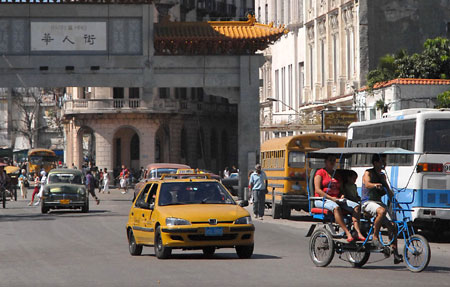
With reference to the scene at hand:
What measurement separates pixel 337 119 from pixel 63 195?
521 inches

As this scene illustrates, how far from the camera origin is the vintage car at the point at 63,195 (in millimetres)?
40000

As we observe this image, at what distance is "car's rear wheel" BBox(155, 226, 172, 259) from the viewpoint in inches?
724

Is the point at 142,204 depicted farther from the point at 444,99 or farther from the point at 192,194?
the point at 444,99

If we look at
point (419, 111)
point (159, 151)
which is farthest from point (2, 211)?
point (159, 151)

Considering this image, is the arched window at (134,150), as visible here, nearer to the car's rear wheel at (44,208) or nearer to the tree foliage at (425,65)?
the tree foliage at (425,65)

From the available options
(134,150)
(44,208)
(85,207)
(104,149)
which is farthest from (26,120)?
(44,208)

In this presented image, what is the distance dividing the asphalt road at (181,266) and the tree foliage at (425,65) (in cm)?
2529

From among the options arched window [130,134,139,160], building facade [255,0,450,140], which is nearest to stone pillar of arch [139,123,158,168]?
arched window [130,134,139,160]

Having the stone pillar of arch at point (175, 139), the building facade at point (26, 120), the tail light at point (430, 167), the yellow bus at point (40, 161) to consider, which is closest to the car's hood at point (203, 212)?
the tail light at point (430, 167)

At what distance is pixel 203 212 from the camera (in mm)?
18250

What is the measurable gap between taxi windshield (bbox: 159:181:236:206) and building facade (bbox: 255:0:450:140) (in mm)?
32901

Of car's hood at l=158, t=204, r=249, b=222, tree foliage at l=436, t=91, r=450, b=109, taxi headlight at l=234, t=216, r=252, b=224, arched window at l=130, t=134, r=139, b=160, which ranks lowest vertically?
taxi headlight at l=234, t=216, r=252, b=224

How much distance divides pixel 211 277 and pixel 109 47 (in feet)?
113

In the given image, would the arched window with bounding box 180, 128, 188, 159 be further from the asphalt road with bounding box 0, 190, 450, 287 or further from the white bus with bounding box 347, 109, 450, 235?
the white bus with bounding box 347, 109, 450, 235
